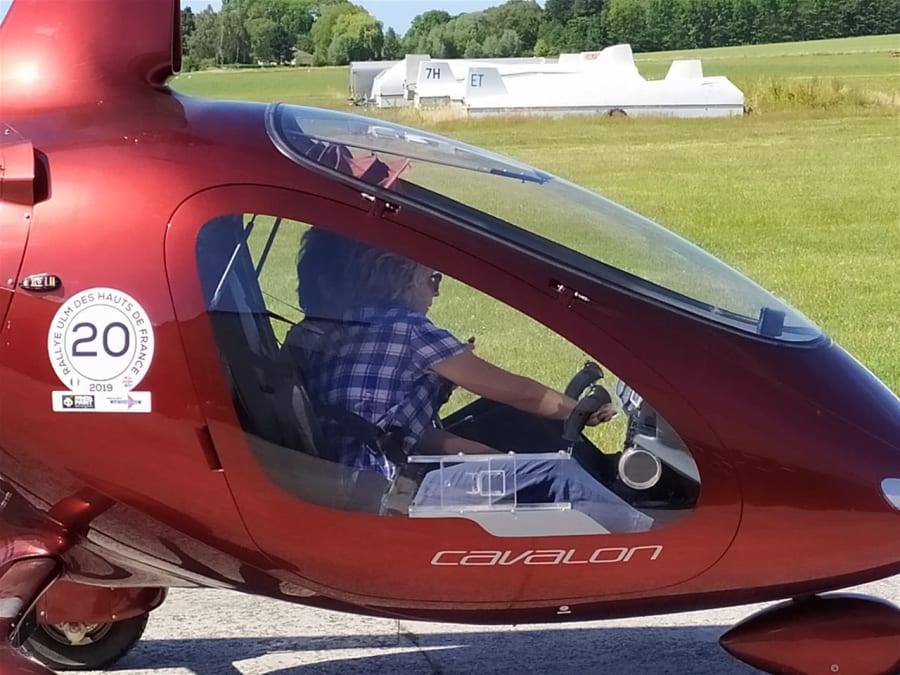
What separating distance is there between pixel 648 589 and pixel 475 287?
0.81m

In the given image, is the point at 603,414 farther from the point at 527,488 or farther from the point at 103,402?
the point at 103,402

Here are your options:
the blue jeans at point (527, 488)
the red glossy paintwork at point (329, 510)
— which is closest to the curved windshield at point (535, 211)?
the red glossy paintwork at point (329, 510)

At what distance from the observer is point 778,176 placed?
19.3 meters

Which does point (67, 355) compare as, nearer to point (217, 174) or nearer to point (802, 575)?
point (217, 174)

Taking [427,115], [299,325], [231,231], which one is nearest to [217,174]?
[231,231]

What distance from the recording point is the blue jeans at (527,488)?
107 inches

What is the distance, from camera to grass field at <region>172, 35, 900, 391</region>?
10047 mm

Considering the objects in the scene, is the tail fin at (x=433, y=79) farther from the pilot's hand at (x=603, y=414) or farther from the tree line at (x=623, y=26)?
the pilot's hand at (x=603, y=414)

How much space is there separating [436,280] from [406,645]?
5.37 ft

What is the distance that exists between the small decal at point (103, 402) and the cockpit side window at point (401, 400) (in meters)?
0.19

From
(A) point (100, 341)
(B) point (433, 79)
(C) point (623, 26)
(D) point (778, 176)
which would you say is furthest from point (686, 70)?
(A) point (100, 341)

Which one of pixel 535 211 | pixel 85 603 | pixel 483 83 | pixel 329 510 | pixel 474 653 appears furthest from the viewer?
pixel 483 83

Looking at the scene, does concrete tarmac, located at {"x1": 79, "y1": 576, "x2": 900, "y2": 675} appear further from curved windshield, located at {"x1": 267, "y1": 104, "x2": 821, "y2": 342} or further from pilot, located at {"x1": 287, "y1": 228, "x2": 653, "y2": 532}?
curved windshield, located at {"x1": 267, "y1": 104, "x2": 821, "y2": 342}

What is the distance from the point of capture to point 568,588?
2.77m
